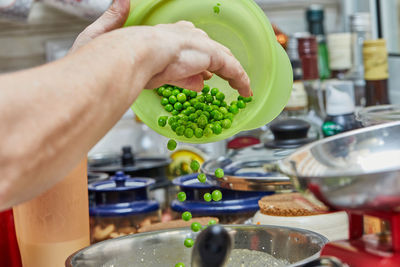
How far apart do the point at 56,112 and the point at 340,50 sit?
128 centimetres

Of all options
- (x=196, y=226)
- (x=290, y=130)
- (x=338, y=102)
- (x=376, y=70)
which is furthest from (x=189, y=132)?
(x=376, y=70)

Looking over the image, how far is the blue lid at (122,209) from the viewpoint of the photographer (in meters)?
1.23

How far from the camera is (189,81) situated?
86 centimetres

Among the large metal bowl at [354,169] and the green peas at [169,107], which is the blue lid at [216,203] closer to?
the green peas at [169,107]

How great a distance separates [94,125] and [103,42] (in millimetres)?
82

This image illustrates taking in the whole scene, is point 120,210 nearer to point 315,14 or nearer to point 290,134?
point 290,134

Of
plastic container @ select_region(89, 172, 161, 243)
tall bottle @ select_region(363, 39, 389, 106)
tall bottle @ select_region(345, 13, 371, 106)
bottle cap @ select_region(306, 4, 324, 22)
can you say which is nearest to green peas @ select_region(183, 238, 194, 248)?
plastic container @ select_region(89, 172, 161, 243)

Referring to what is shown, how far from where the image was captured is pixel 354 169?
0.62 m

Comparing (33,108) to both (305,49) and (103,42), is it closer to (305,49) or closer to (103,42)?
(103,42)

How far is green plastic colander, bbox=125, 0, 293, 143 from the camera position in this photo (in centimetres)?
93

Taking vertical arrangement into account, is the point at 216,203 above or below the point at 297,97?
below

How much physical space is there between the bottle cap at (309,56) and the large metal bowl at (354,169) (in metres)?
0.96

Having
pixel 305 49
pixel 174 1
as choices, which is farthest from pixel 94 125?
pixel 305 49

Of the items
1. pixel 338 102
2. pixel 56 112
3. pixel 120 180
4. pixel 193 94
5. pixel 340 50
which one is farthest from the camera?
pixel 340 50
